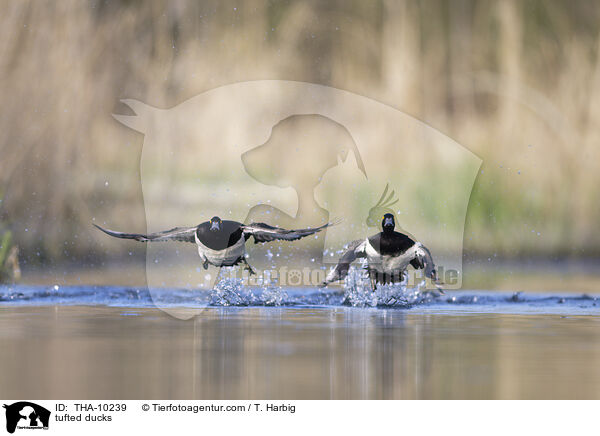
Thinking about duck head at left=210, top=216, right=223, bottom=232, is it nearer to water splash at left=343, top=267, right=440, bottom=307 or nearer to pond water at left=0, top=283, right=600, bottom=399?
pond water at left=0, top=283, right=600, bottom=399

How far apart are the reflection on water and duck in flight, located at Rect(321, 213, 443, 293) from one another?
1.40 m

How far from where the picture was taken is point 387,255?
45.0ft

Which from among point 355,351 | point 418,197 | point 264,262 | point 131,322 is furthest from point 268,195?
point 355,351

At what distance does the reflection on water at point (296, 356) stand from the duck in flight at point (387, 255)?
1.40m

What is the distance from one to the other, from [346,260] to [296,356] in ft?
17.1

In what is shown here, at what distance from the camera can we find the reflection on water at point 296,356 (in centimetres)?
705

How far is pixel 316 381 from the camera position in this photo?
7316 mm

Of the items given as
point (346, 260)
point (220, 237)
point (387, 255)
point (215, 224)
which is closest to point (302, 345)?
point (346, 260)

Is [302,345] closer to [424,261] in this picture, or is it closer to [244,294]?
[424,261]

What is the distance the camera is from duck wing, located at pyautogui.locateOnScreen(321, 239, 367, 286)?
44.2 ft

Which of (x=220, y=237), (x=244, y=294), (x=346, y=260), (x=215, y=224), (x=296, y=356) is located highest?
(x=215, y=224)

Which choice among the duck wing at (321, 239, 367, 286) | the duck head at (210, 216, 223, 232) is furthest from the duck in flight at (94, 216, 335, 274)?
the duck wing at (321, 239, 367, 286)

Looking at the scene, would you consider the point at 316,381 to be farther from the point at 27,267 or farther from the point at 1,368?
the point at 27,267

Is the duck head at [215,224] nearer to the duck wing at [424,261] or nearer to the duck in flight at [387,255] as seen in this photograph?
the duck in flight at [387,255]
